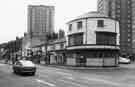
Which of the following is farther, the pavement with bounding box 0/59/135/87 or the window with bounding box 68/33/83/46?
the window with bounding box 68/33/83/46

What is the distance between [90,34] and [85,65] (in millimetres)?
6424

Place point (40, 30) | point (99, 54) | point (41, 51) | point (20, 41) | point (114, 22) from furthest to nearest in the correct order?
point (40, 30)
point (20, 41)
point (41, 51)
point (114, 22)
point (99, 54)

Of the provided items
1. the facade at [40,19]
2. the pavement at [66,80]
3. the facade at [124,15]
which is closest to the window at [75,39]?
the pavement at [66,80]

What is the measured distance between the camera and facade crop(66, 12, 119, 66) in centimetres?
3697

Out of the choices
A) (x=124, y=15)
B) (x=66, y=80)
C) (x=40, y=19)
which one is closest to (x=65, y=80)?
(x=66, y=80)

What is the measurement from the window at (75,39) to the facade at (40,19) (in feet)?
311

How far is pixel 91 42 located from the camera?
3747 centimetres

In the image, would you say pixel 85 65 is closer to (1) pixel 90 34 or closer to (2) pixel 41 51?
(1) pixel 90 34

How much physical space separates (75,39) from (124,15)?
68.9m

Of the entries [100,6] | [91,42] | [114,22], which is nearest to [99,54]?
[91,42]

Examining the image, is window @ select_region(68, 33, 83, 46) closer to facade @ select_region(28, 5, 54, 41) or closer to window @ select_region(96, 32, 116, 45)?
window @ select_region(96, 32, 116, 45)

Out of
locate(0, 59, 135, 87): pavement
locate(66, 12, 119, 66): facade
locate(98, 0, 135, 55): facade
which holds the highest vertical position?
locate(98, 0, 135, 55): facade

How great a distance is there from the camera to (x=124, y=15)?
332 feet

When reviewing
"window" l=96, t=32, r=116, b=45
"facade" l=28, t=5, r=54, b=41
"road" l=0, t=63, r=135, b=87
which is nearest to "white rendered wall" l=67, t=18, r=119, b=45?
"window" l=96, t=32, r=116, b=45
